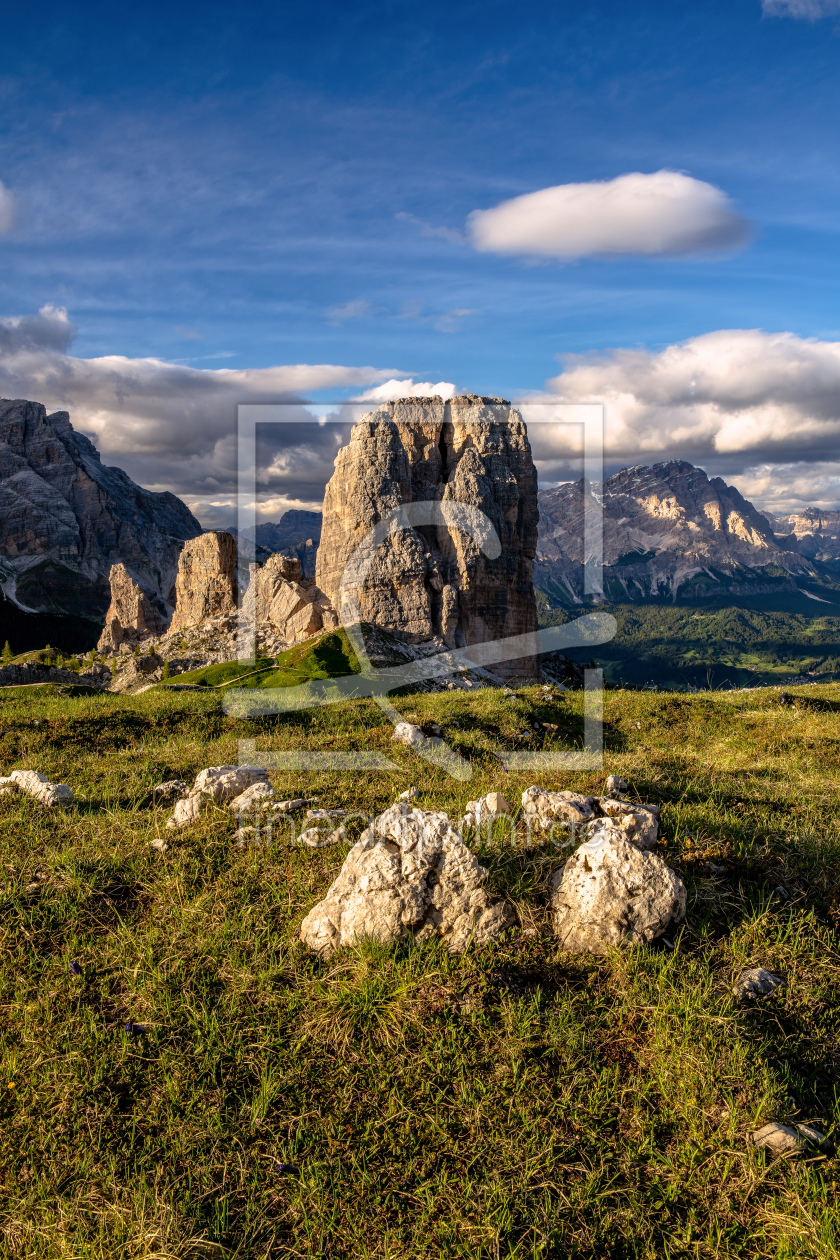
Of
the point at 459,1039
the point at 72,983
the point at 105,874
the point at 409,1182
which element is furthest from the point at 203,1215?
the point at 105,874

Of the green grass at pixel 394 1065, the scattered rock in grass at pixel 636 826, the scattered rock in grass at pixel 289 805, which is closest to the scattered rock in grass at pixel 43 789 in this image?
the green grass at pixel 394 1065

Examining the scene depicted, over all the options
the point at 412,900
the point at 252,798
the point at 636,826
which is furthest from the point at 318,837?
the point at 636,826

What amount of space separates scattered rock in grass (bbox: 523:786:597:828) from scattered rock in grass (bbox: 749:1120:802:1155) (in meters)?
3.01

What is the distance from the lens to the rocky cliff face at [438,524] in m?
72.9

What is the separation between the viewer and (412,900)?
5.55 meters

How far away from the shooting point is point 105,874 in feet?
21.6

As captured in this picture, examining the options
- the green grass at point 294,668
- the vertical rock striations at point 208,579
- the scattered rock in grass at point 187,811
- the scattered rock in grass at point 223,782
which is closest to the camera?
the scattered rock in grass at point 187,811

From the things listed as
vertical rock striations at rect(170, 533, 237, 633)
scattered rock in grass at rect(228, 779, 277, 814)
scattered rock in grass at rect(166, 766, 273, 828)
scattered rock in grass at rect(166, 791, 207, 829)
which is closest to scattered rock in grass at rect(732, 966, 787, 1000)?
scattered rock in grass at rect(228, 779, 277, 814)

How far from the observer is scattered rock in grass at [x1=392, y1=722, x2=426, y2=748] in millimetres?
12594

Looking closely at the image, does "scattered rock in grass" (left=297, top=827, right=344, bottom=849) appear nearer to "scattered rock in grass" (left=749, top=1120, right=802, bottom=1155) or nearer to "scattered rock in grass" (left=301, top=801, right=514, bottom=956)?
"scattered rock in grass" (left=301, top=801, right=514, bottom=956)

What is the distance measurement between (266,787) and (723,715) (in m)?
14.4

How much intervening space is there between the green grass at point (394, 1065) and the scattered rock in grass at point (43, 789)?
992mm

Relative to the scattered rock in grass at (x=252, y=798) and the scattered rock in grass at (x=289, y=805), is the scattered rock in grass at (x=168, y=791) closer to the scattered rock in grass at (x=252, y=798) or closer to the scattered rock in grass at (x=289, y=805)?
the scattered rock in grass at (x=252, y=798)

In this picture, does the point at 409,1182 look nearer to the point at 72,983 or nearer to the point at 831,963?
the point at 72,983
